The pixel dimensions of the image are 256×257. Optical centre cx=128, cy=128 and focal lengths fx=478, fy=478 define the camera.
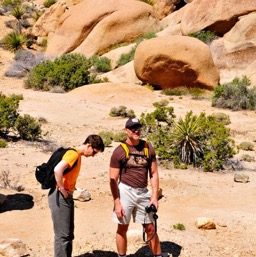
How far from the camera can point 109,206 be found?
8445 mm

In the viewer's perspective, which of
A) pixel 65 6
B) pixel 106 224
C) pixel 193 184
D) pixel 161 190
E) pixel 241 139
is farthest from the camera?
pixel 65 6

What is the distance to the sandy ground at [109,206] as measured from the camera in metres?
6.61

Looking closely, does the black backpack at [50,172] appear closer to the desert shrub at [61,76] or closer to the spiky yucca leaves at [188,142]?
the spiky yucca leaves at [188,142]

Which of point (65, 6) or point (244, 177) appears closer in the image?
point (244, 177)

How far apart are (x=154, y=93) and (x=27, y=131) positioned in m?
9.15

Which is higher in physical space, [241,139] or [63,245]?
[63,245]

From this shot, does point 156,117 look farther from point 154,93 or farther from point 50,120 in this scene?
point 154,93

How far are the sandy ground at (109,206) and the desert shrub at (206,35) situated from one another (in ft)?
33.6

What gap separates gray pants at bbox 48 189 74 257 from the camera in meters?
5.05

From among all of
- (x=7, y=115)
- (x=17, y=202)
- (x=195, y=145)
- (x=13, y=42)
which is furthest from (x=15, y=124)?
(x=13, y=42)

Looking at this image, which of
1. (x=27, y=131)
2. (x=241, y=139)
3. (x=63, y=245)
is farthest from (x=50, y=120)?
(x=63, y=245)

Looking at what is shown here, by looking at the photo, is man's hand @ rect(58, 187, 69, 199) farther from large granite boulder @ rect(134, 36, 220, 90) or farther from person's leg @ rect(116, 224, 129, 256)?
large granite boulder @ rect(134, 36, 220, 90)

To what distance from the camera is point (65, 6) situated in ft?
114

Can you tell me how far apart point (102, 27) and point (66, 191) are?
2479cm
